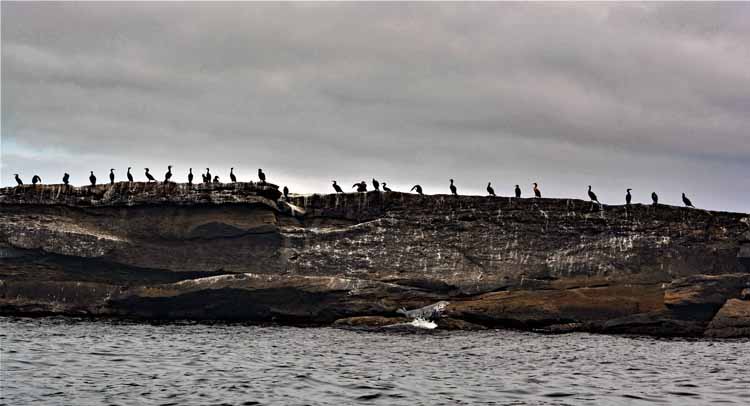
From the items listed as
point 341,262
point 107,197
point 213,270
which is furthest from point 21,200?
point 341,262

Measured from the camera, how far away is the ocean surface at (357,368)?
30109 mm

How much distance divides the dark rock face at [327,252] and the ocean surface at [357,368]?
8.11 m

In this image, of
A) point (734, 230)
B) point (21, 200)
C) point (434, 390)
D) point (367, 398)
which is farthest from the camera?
point (21, 200)

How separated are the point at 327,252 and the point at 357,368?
2921 centimetres

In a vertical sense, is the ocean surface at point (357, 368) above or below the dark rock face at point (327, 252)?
below

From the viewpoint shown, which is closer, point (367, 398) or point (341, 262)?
point (367, 398)

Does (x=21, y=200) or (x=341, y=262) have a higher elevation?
(x=21, y=200)

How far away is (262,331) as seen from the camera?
53969mm

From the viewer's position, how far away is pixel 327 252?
216 ft

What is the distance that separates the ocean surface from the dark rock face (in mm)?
8110

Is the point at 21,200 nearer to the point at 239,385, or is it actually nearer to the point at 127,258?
the point at 127,258

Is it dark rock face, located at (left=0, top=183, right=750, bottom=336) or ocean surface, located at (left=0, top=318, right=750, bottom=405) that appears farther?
dark rock face, located at (left=0, top=183, right=750, bottom=336)

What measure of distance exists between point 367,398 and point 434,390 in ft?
9.39

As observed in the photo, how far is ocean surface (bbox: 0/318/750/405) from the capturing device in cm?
3011
